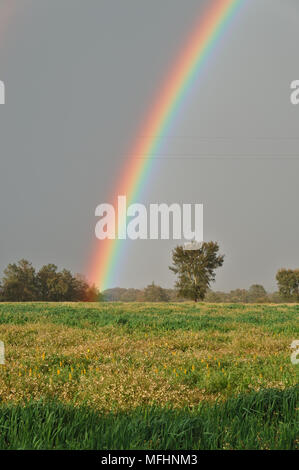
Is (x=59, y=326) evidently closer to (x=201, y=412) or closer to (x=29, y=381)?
(x=29, y=381)

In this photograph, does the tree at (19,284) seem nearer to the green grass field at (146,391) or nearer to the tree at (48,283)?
the tree at (48,283)

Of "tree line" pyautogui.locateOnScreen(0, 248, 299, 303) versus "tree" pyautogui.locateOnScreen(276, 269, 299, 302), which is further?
"tree" pyautogui.locateOnScreen(276, 269, 299, 302)

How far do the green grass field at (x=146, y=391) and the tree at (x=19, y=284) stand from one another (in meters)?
77.2

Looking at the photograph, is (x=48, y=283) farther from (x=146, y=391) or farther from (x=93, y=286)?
(x=146, y=391)

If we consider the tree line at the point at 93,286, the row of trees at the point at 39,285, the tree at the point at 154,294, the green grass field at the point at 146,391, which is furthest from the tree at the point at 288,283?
the green grass field at the point at 146,391

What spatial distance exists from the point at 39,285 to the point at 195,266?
1429 inches

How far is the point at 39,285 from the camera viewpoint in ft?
293

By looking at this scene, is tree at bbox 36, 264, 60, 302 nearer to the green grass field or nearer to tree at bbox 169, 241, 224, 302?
tree at bbox 169, 241, 224, 302

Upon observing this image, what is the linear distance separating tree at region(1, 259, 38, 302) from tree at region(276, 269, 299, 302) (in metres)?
63.7

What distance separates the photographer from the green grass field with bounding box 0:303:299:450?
12.3ft

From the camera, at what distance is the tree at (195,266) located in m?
77.1

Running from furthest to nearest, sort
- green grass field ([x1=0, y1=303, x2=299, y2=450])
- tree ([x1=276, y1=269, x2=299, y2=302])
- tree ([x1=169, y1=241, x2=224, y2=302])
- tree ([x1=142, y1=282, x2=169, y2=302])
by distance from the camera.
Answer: tree ([x1=142, y1=282, x2=169, y2=302]) < tree ([x1=276, y1=269, x2=299, y2=302]) < tree ([x1=169, y1=241, x2=224, y2=302]) < green grass field ([x1=0, y1=303, x2=299, y2=450])

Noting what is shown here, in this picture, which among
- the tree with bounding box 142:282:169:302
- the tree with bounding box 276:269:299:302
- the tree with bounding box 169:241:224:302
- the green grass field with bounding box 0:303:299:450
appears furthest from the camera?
the tree with bounding box 142:282:169:302

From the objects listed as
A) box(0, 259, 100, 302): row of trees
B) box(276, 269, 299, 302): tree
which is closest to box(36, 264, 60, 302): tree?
box(0, 259, 100, 302): row of trees
